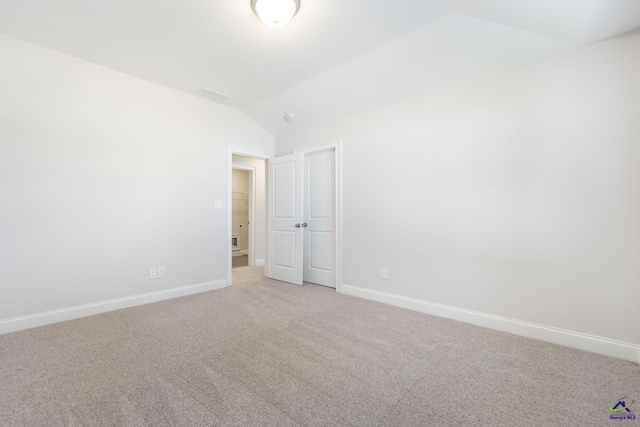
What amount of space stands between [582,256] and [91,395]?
3497 mm

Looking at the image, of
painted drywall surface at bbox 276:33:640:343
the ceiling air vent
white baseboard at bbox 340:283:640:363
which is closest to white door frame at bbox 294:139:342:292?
painted drywall surface at bbox 276:33:640:343

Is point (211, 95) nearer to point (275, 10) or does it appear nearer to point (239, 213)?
point (275, 10)

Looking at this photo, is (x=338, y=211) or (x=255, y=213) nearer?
(x=338, y=211)

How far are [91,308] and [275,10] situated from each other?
3.32 m

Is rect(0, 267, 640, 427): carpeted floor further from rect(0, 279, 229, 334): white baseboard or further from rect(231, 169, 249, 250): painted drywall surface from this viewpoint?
rect(231, 169, 249, 250): painted drywall surface

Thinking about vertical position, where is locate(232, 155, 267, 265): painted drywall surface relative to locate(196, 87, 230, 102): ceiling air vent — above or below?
below

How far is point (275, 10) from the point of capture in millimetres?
1965

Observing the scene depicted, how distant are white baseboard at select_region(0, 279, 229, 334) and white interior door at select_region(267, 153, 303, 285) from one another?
1.04 metres

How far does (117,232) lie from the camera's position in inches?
118

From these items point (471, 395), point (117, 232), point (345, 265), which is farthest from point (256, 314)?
point (471, 395)

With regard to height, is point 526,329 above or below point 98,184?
below

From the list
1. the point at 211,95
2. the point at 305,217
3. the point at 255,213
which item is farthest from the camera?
the point at 255,213

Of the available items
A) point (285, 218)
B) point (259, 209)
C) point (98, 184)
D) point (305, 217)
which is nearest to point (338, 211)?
point (305, 217)

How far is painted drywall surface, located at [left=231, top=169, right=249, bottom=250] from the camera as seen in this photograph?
281 inches
